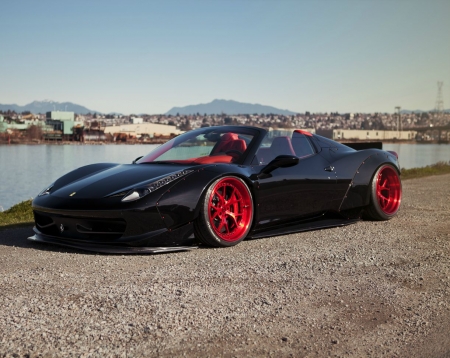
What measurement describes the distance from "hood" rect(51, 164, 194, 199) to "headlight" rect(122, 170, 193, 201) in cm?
9

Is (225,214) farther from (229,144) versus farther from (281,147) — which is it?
(281,147)

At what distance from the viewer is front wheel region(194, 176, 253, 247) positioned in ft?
17.9

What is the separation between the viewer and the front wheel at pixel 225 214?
5.44 metres

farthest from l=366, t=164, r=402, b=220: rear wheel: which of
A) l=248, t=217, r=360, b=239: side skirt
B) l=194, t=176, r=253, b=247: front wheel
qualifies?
l=194, t=176, r=253, b=247: front wheel

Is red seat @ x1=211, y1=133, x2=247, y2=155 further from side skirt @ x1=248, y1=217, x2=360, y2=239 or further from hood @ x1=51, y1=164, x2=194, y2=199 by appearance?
side skirt @ x1=248, y1=217, x2=360, y2=239

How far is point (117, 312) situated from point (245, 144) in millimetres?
3421

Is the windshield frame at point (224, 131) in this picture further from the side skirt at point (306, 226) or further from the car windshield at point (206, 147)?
the side skirt at point (306, 226)

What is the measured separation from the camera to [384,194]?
783 centimetres

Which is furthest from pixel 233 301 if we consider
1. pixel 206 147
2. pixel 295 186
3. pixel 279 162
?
pixel 206 147

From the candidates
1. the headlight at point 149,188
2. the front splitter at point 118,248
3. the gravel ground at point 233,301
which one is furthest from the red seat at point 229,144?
the front splitter at point 118,248

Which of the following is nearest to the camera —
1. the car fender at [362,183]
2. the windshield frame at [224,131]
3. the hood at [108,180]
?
the hood at [108,180]

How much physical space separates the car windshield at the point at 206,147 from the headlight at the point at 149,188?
83cm

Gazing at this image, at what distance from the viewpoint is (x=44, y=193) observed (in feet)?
19.5

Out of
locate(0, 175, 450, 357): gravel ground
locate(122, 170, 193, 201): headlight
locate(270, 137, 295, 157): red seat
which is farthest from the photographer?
locate(270, 137, 295, 157): red seat
